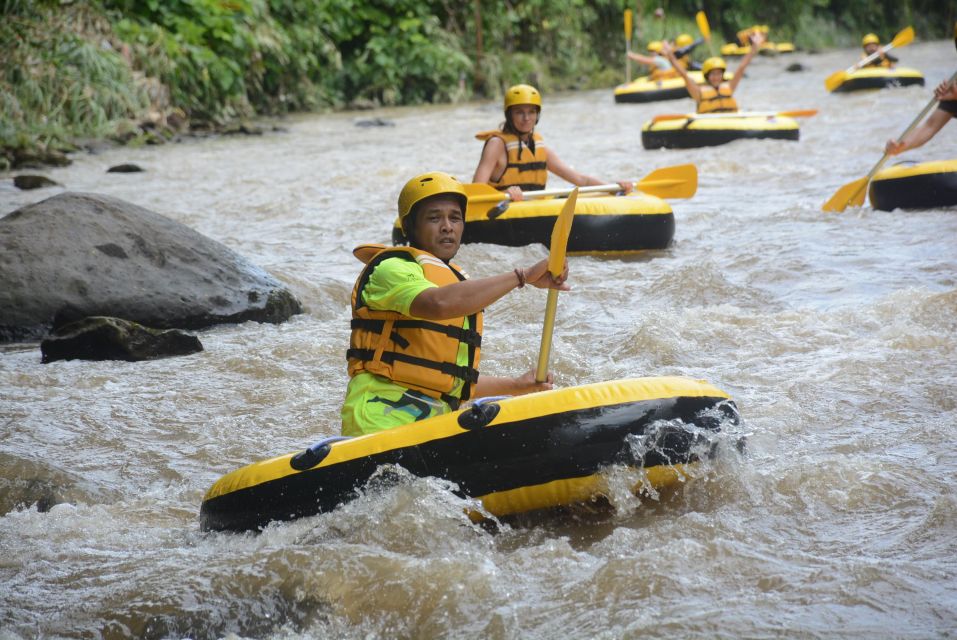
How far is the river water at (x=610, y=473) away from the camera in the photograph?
8.58ft

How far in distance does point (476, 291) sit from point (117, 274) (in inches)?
122

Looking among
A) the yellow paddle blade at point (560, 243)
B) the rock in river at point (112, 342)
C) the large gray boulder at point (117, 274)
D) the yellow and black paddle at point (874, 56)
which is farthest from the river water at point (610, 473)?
the yellow and black paddle at point (874, 56)

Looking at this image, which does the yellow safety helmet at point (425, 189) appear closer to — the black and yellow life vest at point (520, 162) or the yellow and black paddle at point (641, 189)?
the yellow and black paddle at point (641, 189)

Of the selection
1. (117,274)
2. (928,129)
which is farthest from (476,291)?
(928,129)

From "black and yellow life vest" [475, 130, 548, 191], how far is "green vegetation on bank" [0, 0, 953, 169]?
5.73 metres

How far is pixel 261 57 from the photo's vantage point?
51.9ft

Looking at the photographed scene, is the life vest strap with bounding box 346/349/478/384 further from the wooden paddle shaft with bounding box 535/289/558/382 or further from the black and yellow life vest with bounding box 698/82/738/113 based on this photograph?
the black and yellow life vest with bounding box 698/82/738/113

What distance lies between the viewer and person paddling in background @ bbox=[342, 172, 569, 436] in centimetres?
325

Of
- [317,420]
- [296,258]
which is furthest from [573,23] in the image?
[317,420]

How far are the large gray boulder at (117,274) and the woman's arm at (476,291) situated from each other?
2.76m

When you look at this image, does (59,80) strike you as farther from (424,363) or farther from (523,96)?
(424,363)

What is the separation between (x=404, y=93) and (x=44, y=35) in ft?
23.3

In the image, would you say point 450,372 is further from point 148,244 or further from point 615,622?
point 148,244

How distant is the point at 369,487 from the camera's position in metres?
2.98
